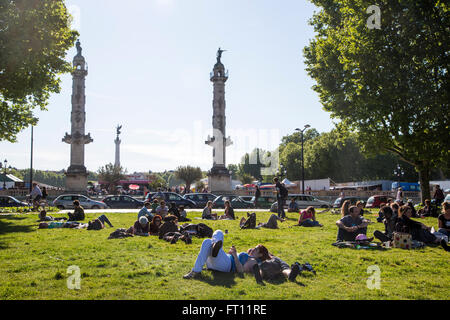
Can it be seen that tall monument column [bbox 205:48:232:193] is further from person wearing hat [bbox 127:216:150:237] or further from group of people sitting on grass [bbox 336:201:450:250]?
group of people sitting on grass [bbox 336:201:450:250]

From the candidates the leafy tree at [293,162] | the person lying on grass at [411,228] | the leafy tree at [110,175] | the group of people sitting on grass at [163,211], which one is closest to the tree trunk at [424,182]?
the person lying on grass at [411,228]

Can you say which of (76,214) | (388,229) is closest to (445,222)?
(388,229)

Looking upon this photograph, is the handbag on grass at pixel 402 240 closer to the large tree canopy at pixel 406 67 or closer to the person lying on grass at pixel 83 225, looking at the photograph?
the person lying on grass at pixel 83 225

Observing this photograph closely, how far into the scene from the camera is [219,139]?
44.0 metres

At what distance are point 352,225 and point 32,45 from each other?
1663cm

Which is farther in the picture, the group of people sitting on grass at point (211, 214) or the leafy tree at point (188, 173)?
the leafy tree at point (188, 173)

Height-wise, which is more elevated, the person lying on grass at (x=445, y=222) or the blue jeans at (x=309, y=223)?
the person lying on grass at (x=445, y=222)


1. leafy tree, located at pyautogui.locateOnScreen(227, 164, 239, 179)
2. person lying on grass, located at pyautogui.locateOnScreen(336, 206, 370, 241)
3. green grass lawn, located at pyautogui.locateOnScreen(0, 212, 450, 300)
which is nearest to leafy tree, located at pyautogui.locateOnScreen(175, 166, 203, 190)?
green grass lawn, located at pyautogui.locateOnScreen(0, 212, 450, 300)

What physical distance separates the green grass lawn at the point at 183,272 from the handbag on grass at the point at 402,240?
1.42 ft

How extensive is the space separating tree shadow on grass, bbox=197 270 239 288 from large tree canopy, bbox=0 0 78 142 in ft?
49.7

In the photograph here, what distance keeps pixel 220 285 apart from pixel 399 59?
61.2 ft

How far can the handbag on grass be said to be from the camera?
1012 centimetres

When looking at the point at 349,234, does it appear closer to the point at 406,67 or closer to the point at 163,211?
the point at 163,211

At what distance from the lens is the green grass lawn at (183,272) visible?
19.0 ft
